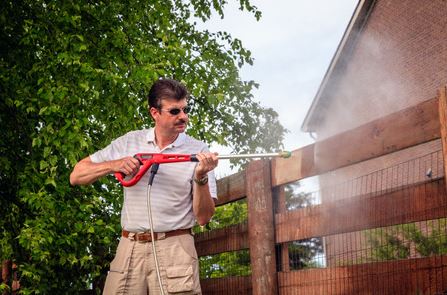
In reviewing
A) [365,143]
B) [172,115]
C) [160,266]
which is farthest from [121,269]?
[365,143]

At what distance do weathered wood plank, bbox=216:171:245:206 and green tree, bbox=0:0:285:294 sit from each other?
173 cm

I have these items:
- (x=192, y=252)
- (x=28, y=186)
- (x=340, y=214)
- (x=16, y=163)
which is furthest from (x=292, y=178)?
(x=16, y=163)

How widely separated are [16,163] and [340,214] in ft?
17.0

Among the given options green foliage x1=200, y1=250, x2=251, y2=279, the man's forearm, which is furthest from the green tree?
the man's forearm

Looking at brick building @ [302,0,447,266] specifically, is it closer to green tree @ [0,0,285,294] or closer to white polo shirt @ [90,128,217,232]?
green tree @ [0,0,285,294]

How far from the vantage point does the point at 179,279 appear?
12.0 feet

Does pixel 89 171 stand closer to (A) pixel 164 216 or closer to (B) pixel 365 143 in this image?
(A) pixel 164 216

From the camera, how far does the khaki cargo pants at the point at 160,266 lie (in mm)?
3664

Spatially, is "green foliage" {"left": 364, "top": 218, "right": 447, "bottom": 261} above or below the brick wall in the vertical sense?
below

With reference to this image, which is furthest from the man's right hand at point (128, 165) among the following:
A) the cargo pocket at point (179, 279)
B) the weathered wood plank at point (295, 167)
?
the weathered wood plank at point (295, 167)

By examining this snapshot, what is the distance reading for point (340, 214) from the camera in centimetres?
397

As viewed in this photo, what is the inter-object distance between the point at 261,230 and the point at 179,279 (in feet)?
3.57

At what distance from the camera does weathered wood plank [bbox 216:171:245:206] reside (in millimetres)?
5102

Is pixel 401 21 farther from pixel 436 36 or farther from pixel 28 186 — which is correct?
pixel 28 186
